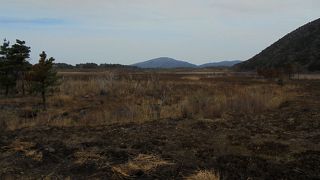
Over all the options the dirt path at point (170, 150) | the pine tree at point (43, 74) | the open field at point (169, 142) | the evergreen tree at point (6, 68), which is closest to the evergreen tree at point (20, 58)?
the evergreen tree at point (6, 68)

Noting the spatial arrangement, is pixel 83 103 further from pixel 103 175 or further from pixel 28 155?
pixel 103 175

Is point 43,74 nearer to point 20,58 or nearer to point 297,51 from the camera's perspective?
point 20,58

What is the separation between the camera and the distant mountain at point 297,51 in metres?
77.8

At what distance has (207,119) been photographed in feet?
45.9

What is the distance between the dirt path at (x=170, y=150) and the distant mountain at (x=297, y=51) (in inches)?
2423

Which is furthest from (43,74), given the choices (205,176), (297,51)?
(297,51)

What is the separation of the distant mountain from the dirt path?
2423 inches

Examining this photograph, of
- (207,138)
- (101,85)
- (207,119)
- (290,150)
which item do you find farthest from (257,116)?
(101,85)

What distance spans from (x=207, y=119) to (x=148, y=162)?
5630mm

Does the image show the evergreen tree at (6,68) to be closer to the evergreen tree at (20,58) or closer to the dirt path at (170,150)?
the evergreen tree at (20,58)

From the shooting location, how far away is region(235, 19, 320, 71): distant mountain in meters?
77.8

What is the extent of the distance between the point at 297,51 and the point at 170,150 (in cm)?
8186

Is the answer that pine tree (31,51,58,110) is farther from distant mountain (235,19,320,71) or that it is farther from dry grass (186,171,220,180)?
distant mountain (235,19,320,71)

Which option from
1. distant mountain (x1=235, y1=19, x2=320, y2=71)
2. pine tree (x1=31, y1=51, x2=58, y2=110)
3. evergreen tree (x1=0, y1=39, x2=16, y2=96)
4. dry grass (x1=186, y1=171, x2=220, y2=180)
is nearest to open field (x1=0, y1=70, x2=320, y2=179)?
dry grass (x1=186, y1=171, x2=220, y2=180)
